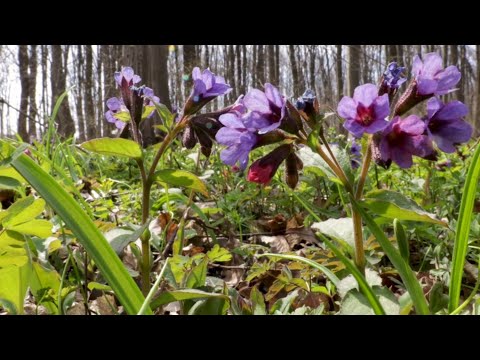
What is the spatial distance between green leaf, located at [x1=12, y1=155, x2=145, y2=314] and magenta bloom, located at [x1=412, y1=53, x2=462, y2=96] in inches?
26.2

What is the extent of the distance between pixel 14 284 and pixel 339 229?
2.25ft

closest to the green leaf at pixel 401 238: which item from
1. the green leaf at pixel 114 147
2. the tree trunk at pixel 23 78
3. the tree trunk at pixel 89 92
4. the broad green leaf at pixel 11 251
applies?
the green leaf at pixel 114 147

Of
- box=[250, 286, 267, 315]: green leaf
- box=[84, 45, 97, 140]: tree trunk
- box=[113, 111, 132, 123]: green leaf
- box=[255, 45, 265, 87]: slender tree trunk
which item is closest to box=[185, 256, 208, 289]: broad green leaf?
box=[250, 286, 267, 315]: green leaf

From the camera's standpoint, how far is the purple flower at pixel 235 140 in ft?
3.23

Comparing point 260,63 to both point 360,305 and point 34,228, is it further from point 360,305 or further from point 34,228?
point 360,305

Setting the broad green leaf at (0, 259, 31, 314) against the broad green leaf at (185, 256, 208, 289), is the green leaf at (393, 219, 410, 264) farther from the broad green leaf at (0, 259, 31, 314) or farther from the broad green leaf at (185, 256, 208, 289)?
the broad green leaf at (0, 259, 31, 314)

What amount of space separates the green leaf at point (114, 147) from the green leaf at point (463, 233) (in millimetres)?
657

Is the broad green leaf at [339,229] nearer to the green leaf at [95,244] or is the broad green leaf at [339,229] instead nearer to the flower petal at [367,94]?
the flower petal at [367,94]

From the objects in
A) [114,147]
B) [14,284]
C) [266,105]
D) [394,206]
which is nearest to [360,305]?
[394,206]

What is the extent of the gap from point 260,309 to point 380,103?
1.55 feet

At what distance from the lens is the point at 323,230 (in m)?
0.95

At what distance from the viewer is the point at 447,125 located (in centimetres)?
92
